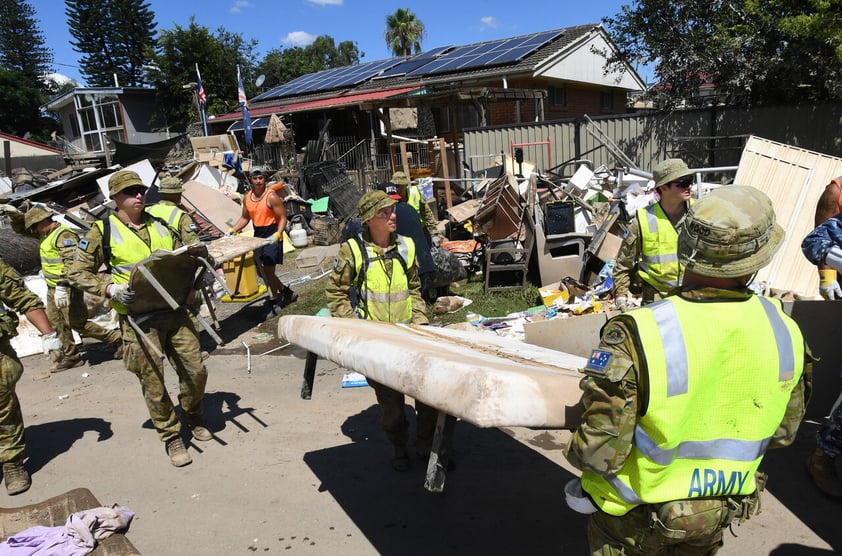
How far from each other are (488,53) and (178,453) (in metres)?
17.6

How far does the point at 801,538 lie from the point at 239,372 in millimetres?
4765

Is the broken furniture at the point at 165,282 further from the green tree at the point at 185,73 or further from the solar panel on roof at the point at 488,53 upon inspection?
the green tree at the point at 185,73

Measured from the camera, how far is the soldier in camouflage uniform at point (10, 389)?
370 cm

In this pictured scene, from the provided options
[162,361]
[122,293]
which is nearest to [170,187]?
[122,293]

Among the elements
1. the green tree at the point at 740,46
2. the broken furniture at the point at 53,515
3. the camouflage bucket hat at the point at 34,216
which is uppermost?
the green tree at the point at 740,46

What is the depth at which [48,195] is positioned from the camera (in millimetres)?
11797

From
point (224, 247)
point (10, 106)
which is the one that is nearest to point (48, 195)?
point (224, 247)

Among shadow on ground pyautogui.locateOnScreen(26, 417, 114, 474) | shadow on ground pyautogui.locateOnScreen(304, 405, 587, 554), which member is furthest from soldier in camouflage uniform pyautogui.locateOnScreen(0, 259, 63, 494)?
shadow on ground pyautogui.locateOnScreen(304, 405, 587, 554)

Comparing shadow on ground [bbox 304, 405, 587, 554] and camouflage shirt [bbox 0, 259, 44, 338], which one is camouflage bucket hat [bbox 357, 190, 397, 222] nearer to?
shadow on ground [bbox 304, 405, 587, 554]

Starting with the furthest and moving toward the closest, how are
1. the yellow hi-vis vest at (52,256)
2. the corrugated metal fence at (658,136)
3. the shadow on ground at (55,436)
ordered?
the corrugated metal fence at (658,136), the yellow hi-vis vest at (52,256), the shadow on ground at (55,436)

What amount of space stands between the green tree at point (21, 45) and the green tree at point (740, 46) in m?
55.9

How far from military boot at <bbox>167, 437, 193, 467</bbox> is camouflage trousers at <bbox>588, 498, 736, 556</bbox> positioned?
3.07 m

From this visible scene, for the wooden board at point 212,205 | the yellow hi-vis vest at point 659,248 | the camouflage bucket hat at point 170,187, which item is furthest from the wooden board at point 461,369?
the wooden board at point 212,205

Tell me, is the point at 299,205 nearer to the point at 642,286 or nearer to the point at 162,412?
the point at 162,412
